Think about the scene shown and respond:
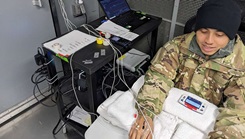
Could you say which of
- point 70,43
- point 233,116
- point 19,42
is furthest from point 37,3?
point 233,116

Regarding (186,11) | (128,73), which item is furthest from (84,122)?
(186,11)

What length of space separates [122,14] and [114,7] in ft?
0.26

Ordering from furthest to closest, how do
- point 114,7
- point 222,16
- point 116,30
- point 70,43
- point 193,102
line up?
point 114,7, point 116,30, point 70,43, point 193,102, point 222,16

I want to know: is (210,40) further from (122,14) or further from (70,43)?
(122,14)

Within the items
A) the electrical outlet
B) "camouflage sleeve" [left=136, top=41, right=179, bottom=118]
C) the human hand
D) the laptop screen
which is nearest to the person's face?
"camouflage sleeve" [left=136, top=41, right=179, bottom=118]

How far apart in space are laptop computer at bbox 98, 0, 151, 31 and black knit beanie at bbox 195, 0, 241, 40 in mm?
603

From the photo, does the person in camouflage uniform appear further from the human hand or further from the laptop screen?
the laptop screen

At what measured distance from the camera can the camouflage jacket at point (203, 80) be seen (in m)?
0.77

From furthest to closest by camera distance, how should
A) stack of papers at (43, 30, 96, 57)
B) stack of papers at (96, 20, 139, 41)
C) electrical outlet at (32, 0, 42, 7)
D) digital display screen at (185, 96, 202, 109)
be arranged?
electrical outlet at (32, 0, 42, 7)
stack of papers at (96, 20, 139, 41)
stack of papers at (43, 30, 96, 57)
digital display screen at (185, 96, 202, 109)

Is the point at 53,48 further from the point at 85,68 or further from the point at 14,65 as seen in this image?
the point at 14,65

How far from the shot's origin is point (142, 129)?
83cm

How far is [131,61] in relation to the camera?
151 centimetres

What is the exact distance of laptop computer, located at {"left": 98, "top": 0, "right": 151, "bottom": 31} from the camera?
4.55 feet

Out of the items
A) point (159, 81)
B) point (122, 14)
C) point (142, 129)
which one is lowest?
point (142, 129)
